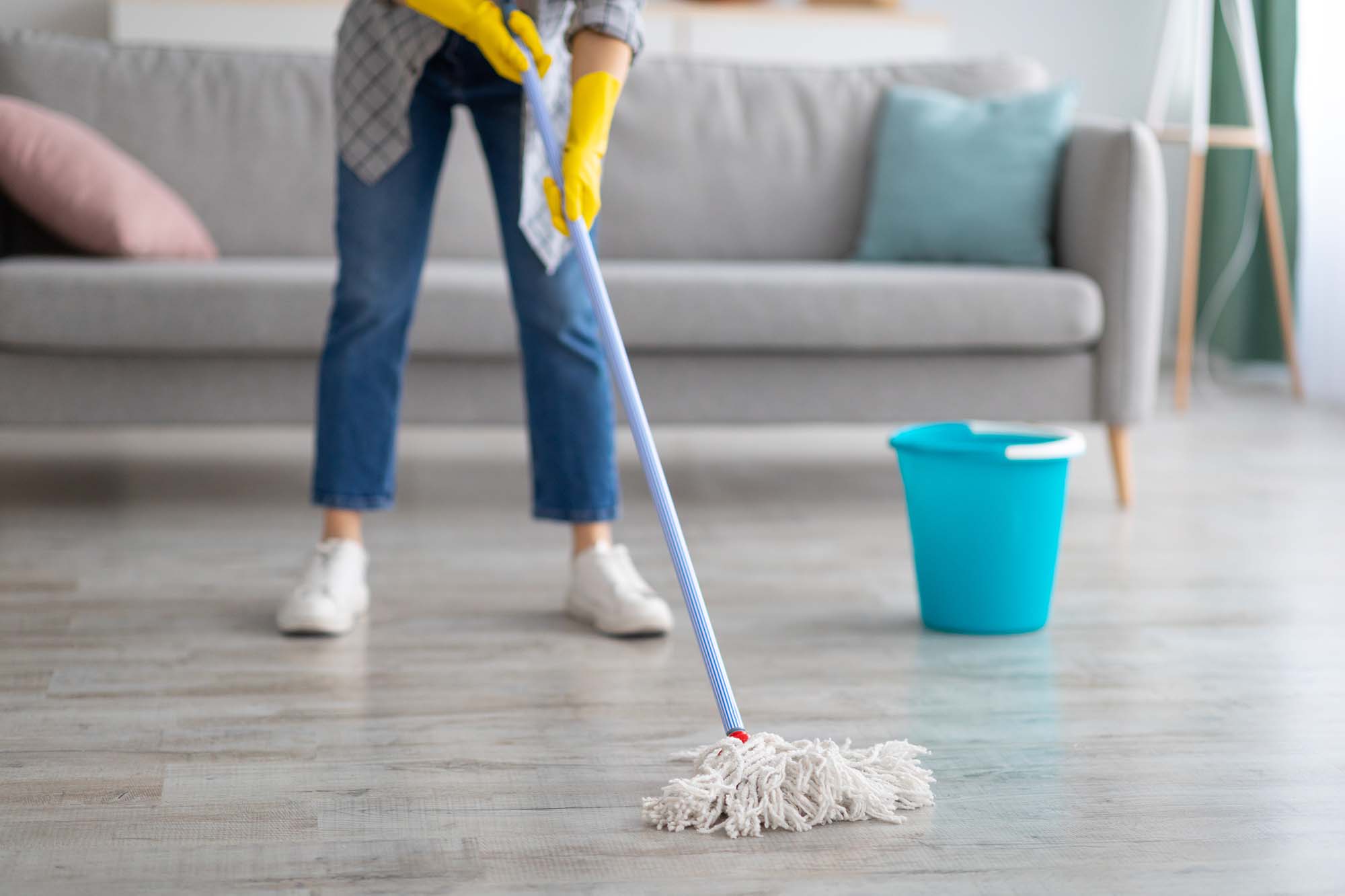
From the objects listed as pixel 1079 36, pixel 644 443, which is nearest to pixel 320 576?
pixel 644 443

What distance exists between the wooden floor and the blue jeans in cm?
17

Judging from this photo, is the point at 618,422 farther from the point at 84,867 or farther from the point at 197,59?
the point at 84,867

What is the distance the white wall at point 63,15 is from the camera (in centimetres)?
404

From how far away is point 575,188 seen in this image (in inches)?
55.0

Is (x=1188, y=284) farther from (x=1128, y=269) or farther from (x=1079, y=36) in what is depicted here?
(x=1128, y=269)

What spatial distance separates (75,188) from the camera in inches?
91.0

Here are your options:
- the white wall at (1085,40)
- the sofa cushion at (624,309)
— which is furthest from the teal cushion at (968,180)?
the white wall at (1085,40)

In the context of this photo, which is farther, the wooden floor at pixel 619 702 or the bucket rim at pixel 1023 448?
the bucket rim at pixel 1023 448

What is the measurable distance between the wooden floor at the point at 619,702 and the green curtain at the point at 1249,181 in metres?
1.68

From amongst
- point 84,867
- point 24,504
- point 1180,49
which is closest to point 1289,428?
point 1180,49

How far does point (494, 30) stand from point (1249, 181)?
3133 millimetres

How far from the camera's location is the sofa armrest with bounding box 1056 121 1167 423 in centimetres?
233

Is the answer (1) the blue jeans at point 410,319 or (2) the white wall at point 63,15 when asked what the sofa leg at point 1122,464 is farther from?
(2) the white wall at point 63,15

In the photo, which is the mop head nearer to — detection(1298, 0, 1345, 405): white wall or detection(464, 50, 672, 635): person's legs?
detection(464, 50, 672, 635): person's legs
